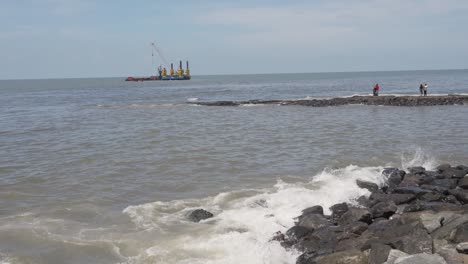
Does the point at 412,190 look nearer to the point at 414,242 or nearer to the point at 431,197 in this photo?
the point at 431,197

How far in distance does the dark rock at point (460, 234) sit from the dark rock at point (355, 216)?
2.24 m

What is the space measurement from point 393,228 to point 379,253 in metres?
1.31

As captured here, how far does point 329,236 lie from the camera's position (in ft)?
30.4

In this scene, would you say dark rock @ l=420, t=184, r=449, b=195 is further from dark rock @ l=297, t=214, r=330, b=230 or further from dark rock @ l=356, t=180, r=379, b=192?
dark rock @ l=297, t=214, r=330, b=230

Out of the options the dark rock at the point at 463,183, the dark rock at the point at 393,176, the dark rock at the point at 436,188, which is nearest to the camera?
the dark rock at the point at 436,188

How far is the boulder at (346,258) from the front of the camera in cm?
787

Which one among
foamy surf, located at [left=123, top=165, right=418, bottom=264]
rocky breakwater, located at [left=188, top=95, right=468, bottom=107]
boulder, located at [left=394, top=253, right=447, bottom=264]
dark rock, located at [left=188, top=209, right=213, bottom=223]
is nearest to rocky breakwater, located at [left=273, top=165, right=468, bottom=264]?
boulder, located at [left=394, top=253, right=447, bottom=264]

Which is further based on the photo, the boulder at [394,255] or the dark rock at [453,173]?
the dark rock at [453,173]

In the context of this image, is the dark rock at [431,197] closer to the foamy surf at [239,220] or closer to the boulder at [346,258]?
the foamy surf at [239,220]

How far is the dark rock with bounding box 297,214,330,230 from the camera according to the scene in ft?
33.6

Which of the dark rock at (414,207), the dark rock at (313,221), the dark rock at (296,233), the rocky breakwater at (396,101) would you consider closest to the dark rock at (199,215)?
the dark rock at (313,221)

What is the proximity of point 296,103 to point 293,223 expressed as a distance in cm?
3732

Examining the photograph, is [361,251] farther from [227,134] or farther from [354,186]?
[227,134]

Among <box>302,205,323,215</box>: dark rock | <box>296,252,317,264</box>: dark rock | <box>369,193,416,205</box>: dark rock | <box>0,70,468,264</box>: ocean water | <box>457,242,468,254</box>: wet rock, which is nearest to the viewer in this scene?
<box>457,242,468,254</box>: wet rock
